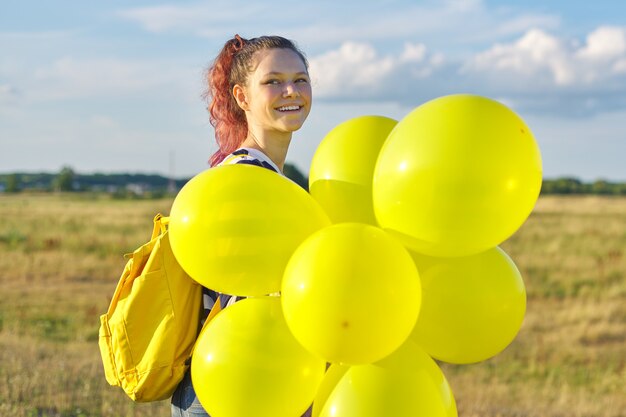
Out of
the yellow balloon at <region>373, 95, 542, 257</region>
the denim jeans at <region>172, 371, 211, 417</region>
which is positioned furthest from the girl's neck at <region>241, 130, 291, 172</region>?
the denim jeans at <region>172, 371, 211, 417</region>

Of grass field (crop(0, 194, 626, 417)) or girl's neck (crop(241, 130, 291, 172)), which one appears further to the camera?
grass field (crop(0, 194, 626, 417))

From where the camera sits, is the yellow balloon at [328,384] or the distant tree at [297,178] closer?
the yellow balloon at [328,384]

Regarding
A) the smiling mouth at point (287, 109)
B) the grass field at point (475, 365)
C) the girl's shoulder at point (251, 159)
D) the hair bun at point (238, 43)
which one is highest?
the hair bun at point (238, 43)

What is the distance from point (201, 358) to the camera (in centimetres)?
232

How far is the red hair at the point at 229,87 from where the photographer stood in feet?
9.18

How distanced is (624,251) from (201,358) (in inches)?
694

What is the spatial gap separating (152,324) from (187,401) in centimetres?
28

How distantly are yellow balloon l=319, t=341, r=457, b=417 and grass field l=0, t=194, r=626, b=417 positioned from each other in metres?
2.83

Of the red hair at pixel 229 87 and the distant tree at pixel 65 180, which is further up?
the red hair at pixel 229 87

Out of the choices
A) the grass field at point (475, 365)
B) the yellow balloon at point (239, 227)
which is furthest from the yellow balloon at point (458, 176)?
the grass field at point (475, 365)

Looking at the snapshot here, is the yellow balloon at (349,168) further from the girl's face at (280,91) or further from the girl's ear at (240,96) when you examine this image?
the girl's ear at (240,96)

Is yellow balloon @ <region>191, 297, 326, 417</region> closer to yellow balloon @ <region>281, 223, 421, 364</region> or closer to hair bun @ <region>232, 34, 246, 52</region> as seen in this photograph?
yellow balloon @ <region>281, 223, 421, 364</region>

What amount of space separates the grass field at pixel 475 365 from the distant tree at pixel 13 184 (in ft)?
157

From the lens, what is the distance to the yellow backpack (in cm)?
246
